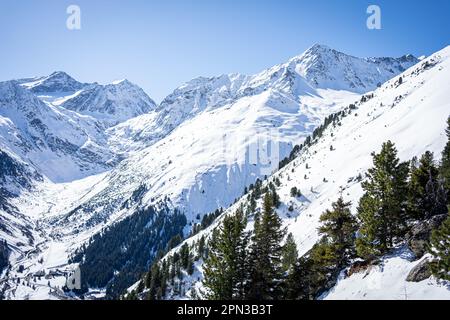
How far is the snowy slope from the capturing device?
30.2 meters

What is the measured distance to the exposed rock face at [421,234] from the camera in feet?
104

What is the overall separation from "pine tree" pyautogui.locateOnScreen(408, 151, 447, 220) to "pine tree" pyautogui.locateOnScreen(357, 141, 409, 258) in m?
1.15

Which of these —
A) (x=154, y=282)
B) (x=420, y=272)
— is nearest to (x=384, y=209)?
(x=420, y=272)

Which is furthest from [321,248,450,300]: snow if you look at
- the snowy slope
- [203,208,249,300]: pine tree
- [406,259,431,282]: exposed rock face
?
[203,208,249,300]: pine tree

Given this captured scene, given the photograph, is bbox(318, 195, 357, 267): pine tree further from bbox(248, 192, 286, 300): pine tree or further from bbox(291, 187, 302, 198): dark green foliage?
bbox(291, 187, 302, 198): dark green foliage

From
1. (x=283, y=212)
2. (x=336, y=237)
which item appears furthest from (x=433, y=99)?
(x=336, y=237)

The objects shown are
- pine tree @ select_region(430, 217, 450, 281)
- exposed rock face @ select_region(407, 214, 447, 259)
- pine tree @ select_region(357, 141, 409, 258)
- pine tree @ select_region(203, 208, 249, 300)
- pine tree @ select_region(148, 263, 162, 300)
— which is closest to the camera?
pine tree @ select_region(430, 217, 450, 281)

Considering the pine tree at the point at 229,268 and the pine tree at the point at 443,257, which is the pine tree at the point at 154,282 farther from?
the pine tree at the point at 443,257

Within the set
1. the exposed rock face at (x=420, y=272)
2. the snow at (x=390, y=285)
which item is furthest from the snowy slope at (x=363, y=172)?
the exposed rock face at (x=420, y=272)

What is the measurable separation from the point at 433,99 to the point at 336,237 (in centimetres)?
11484

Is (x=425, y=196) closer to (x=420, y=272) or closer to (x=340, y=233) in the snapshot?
(x=340, y=233)

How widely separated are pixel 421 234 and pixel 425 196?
6.69 meters

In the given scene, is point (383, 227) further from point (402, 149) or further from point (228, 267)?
point (402, 149)
